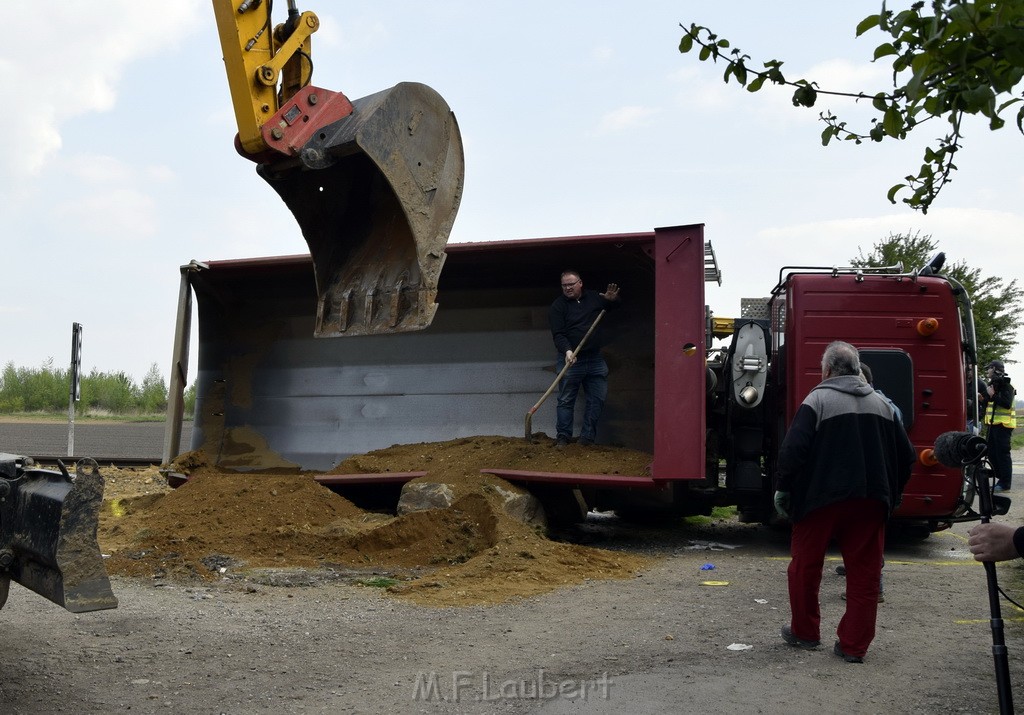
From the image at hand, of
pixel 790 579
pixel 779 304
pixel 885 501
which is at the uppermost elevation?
pixel 779 304

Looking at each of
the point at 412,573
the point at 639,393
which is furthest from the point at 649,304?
the point at 412,573

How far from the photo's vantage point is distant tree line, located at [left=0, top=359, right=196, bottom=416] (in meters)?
39.4

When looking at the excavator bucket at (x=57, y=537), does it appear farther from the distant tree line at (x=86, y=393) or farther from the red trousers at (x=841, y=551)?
the distant tree line at (x=86, y=393)

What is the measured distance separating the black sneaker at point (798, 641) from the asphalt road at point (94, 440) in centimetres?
1176

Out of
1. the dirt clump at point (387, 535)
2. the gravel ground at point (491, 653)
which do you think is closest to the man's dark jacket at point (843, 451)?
the gravel ground at point (491, 653)

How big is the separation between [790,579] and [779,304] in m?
4.22

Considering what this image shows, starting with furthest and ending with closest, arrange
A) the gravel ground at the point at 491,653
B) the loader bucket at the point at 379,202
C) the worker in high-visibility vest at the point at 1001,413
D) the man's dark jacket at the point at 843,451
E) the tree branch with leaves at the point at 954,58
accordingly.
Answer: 1. the worker in high-visibility vest at the point at 1001,413
2. the loader bucket at the point at 379,202
3. the man's dark jacket at the point at 843,451
4. the gravel ground at the point at 491,653
5. the tree branch with leaves at the point at 954,58

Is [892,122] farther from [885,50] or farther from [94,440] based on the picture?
[94,440]

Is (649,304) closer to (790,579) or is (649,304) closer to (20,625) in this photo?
(790,579)

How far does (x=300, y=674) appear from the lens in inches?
181

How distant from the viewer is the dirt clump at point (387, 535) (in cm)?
696

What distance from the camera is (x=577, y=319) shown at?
9.36m

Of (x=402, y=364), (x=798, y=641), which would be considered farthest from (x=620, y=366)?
(x=798, y=641)

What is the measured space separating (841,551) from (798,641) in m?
0.52
